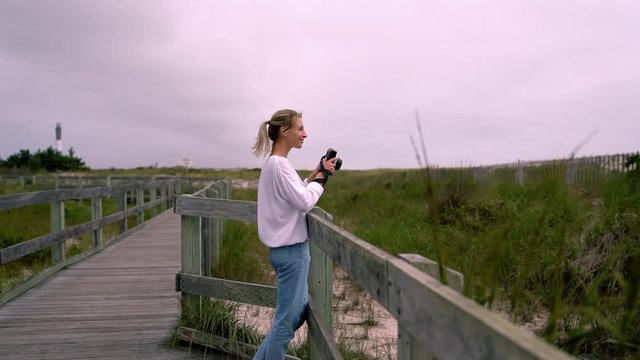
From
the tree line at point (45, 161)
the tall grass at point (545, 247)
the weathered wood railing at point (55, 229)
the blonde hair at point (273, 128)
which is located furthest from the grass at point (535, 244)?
the tree line at point (45, 161)

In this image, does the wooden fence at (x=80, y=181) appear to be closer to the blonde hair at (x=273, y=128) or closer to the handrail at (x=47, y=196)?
the handrail at (x=47, y=196)

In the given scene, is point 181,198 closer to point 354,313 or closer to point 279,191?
point 279,191

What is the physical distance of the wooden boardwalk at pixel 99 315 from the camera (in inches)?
153

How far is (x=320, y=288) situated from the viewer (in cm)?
303

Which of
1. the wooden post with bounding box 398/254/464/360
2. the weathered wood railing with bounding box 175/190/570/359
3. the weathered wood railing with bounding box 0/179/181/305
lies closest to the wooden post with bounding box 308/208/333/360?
the weathered wood railing with bounding box 175/190/570/359

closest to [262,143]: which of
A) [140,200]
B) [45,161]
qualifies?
[140,200]

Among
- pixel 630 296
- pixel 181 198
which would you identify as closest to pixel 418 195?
pixel 181 198

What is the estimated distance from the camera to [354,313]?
6125 millimetres

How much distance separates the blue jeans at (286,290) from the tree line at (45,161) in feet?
162

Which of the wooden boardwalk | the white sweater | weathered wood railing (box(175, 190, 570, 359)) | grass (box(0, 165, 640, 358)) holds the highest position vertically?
the white sweater

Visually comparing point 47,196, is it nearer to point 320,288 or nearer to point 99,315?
point 99,315

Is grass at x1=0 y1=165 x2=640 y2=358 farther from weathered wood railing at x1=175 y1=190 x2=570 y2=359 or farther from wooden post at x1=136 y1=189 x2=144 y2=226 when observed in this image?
wooden post at x1=136 y1=189 x2=144 y2=226

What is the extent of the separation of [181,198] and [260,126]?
1.62 m

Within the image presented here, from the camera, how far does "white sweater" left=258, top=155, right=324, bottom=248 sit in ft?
8.48
